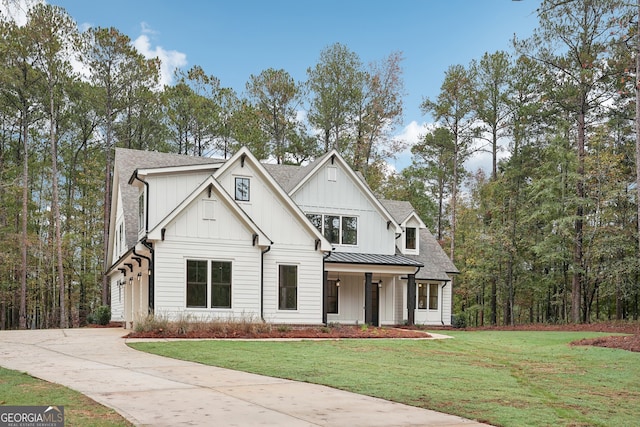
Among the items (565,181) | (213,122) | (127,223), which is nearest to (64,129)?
(213,122)

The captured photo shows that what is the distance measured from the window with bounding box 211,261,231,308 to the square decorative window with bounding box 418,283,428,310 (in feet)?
40.5

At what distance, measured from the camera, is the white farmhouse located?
72.3 ft

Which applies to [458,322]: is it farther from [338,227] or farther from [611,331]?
[338,227]

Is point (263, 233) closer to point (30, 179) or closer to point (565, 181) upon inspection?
point (565, 181)

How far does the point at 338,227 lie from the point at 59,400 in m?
Result: 22.4

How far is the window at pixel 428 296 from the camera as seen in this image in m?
31.9

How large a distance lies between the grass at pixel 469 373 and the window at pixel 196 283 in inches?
222

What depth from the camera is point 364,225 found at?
30000 millimetres

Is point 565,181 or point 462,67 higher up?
point 462,67

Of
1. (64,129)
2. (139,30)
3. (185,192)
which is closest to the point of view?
(185,192)

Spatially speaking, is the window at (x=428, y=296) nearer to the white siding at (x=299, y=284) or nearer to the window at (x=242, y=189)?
the white siding at (x=299, y=284)

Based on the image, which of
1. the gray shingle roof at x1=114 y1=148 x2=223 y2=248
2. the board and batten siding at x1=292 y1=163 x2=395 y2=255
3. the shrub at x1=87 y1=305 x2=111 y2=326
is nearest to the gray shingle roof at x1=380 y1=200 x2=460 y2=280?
the board and batten siding at x1=292 y1=163 x2=395 y2=255

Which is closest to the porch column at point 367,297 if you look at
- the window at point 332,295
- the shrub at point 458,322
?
the window at point 332,295

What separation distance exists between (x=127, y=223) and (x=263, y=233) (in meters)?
6.15
